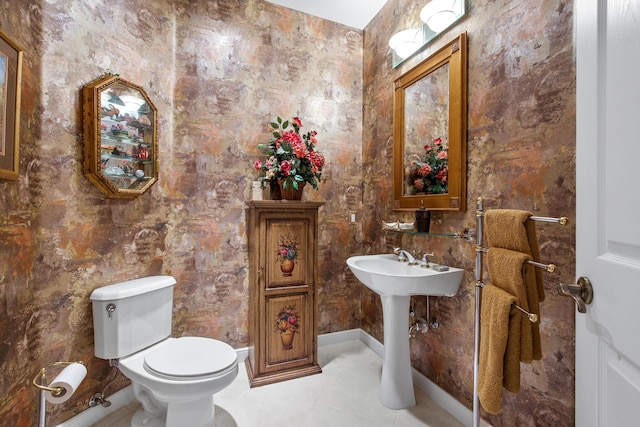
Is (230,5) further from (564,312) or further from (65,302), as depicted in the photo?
(564,312)

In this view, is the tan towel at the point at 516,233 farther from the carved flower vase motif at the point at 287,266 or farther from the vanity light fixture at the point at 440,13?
the carved flower vase motif at the point at 287,266

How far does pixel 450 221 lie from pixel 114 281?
7.00 feet

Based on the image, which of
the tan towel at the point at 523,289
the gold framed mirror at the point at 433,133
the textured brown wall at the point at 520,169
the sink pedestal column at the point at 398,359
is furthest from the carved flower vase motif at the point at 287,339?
the tan towel at the point at 523,289

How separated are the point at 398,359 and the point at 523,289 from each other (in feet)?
3.44

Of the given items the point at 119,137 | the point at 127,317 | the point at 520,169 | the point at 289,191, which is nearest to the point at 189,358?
the point at 127,317

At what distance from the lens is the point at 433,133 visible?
6.42 ft

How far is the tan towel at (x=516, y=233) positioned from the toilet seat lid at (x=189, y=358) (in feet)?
4.72

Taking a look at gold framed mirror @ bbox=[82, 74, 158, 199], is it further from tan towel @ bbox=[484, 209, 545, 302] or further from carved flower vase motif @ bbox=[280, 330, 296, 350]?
tan towel @ bbox=[484, 209, 545, 302]

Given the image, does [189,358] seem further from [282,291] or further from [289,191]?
[289,191]

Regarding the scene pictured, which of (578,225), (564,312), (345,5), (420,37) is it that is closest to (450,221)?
(564,312)

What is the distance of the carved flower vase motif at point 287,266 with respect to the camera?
221cm

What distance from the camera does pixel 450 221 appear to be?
6.03ft

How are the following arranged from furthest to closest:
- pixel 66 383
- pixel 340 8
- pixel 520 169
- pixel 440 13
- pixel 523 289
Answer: pixel 340 8 < pixel 440 13 < pixel 520 169 < pixel 523 289 < pixel 66 383

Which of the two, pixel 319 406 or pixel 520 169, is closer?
pixel 520 169
